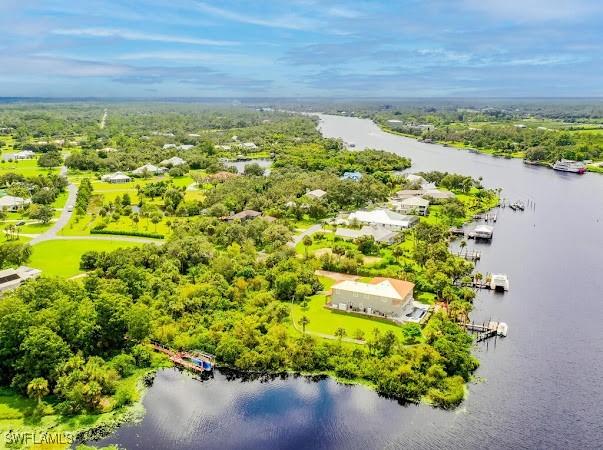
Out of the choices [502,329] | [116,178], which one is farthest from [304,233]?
[116,178]

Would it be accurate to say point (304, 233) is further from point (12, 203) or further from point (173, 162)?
point (173, 162)

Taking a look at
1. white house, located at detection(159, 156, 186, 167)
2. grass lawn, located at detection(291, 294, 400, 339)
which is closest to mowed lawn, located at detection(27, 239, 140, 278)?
grass lawn, located at detection(291, 294, 400, 339)

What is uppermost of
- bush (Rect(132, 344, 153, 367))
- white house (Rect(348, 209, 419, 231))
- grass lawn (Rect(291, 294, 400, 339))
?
white house (Rect(348, 209, 419, 231))

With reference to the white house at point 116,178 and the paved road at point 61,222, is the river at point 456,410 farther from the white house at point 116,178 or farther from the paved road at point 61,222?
the white house at point 116,178

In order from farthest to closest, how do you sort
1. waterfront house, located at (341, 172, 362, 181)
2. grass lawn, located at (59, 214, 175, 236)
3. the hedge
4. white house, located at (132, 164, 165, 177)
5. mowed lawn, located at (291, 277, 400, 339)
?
white house, located at (132, 164, 165, 177) < waterfront house, located at (341, 172, 362, 181) < grass lawn, located at (59, 214, 175, 236) < the hedge < mowed lawn, located at (291, 277, 400, 339)

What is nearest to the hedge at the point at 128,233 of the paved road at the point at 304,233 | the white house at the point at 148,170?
the paved road at the point at 304,233

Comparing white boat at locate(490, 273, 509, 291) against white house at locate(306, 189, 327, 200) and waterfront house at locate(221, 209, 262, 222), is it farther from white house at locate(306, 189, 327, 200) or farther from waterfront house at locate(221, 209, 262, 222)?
white house at locate(306, 189, 327, 200)
